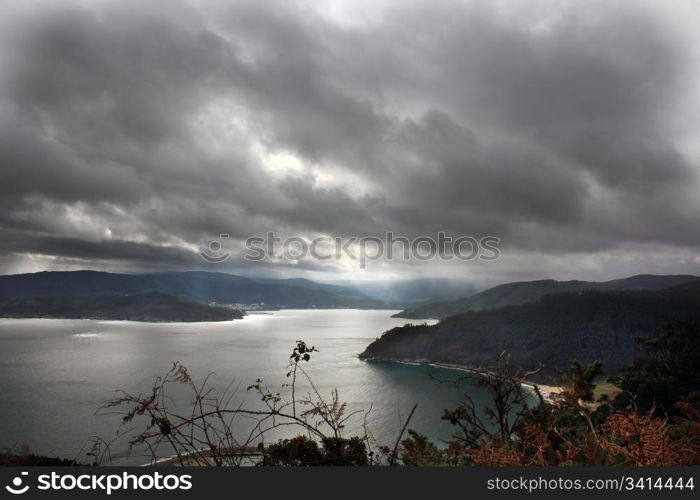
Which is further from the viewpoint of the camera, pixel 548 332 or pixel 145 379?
pixel 548 332

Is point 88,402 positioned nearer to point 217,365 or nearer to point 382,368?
point 217,365

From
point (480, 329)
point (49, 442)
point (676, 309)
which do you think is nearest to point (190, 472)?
point (49, 442)

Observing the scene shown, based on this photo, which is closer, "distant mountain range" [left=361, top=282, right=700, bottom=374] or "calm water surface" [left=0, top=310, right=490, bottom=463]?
"calm water surface" [left=0, top=310, right=490, bottom=463]

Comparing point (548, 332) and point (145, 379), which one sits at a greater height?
point (548, 332)

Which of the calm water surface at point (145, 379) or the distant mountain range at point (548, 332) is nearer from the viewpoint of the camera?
the calm water surface at point (145, 379)
